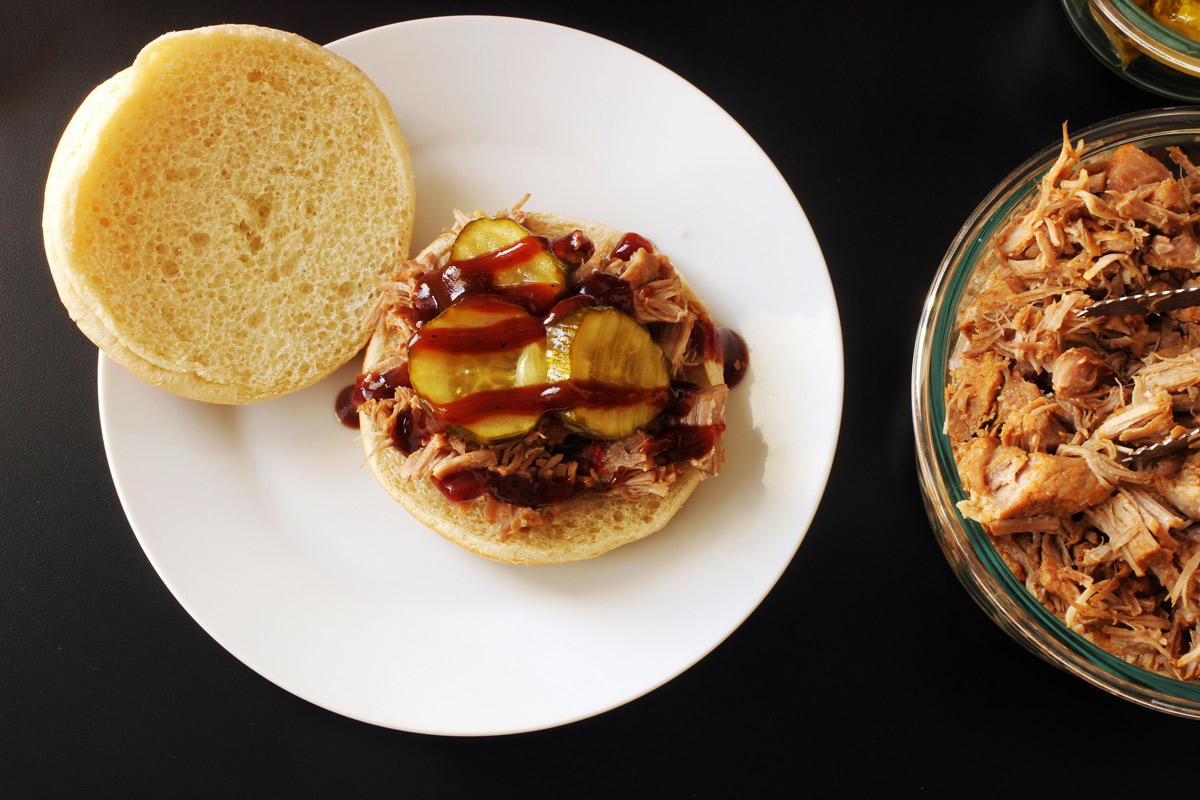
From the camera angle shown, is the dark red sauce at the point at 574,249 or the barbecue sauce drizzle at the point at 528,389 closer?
the barbecue sauce drizzle at the point at 528,389

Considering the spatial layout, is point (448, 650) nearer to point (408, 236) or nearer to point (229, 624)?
point (229, 624)

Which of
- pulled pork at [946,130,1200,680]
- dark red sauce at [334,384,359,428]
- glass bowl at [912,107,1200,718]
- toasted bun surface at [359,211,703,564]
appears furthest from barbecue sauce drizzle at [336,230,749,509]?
pulled pork at [946,130,1200,680]

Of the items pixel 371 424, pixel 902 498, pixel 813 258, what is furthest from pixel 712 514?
pixel 371 424

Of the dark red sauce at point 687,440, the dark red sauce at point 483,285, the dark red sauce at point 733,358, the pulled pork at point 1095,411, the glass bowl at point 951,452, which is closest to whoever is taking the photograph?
the pulled pork at point 1095,411

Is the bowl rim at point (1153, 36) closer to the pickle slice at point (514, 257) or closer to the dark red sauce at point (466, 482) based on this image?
the pickle slice at point (514, 257)

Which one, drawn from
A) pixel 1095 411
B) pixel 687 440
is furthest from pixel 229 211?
pixel 1095 411

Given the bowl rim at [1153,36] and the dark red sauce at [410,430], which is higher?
the bowl rim at [1153,36]

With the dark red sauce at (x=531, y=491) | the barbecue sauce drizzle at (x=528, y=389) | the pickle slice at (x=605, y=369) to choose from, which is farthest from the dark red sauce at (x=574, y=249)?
the dark red sauce at (x=531, y=491)
